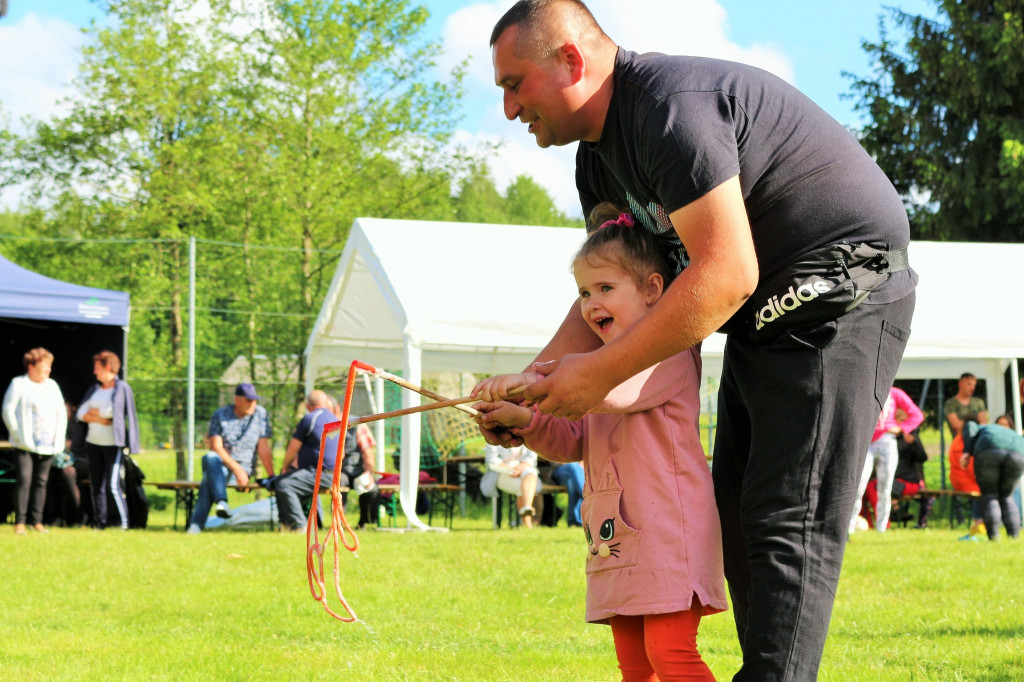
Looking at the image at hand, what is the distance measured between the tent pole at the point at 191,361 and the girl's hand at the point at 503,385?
42.6 ft

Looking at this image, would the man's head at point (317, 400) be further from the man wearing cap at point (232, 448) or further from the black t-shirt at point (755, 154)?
the black t-shirt at point (755, 154)

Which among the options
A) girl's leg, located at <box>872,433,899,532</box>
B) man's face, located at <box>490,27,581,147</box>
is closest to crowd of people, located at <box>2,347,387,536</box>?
girl's leg, located at <box>872,433,899,532</box>

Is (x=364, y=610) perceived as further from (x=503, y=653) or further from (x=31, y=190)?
(x=31, y=190)

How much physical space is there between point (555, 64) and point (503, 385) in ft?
2.20

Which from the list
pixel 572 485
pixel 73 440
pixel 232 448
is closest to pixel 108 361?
pixel 73 440

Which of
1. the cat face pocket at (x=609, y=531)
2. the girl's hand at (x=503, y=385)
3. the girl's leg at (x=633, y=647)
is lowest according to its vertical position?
the girl's leg at (x=633, y=647)

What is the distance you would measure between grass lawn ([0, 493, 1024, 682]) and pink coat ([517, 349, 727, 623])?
1.59 meters

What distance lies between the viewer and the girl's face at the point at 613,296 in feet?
8.46

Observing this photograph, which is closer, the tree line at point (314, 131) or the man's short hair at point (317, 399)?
the man's short hair at point (317, 399)

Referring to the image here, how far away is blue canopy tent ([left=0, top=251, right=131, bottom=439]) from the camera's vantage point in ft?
40.0

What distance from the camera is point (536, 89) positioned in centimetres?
225

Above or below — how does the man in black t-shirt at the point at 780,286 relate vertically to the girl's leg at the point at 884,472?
above

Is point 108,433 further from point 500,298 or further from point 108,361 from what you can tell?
point 500,298

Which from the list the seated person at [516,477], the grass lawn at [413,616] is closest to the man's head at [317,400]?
the seated person at [516,477]
